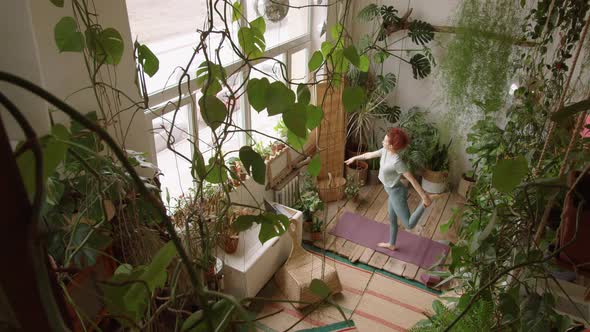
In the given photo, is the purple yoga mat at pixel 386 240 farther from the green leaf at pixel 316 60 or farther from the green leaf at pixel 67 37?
the green leaf at pixel 67 37

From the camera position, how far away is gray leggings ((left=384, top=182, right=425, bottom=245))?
11.0 feet

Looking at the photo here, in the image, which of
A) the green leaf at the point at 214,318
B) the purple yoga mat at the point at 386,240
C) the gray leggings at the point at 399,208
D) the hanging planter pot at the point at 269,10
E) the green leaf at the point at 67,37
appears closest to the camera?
the green leaf at the point at 214,318

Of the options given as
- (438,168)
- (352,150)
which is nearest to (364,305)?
(438,168)

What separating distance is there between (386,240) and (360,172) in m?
0.90

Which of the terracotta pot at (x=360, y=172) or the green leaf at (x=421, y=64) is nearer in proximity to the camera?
the green leaf at (x=421, y=64)

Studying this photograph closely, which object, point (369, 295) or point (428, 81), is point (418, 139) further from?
point (369, 295)

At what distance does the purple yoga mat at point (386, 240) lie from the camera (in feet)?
11.4

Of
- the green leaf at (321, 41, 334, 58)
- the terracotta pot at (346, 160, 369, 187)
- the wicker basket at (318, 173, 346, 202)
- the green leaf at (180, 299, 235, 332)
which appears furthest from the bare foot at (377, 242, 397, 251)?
the green leaf at (180, 299, 235, 332)

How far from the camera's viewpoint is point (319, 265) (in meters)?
3.06

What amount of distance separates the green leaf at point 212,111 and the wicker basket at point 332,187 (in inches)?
121

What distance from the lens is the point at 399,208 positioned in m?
3.41

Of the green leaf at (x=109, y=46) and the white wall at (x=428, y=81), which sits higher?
the green leaf at (x=109, y=46)

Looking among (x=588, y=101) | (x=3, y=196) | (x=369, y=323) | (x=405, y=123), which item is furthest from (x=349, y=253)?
(x=3, y=196)

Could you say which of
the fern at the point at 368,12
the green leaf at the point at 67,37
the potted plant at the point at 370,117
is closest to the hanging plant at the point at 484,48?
the fern at the point at 368,12
